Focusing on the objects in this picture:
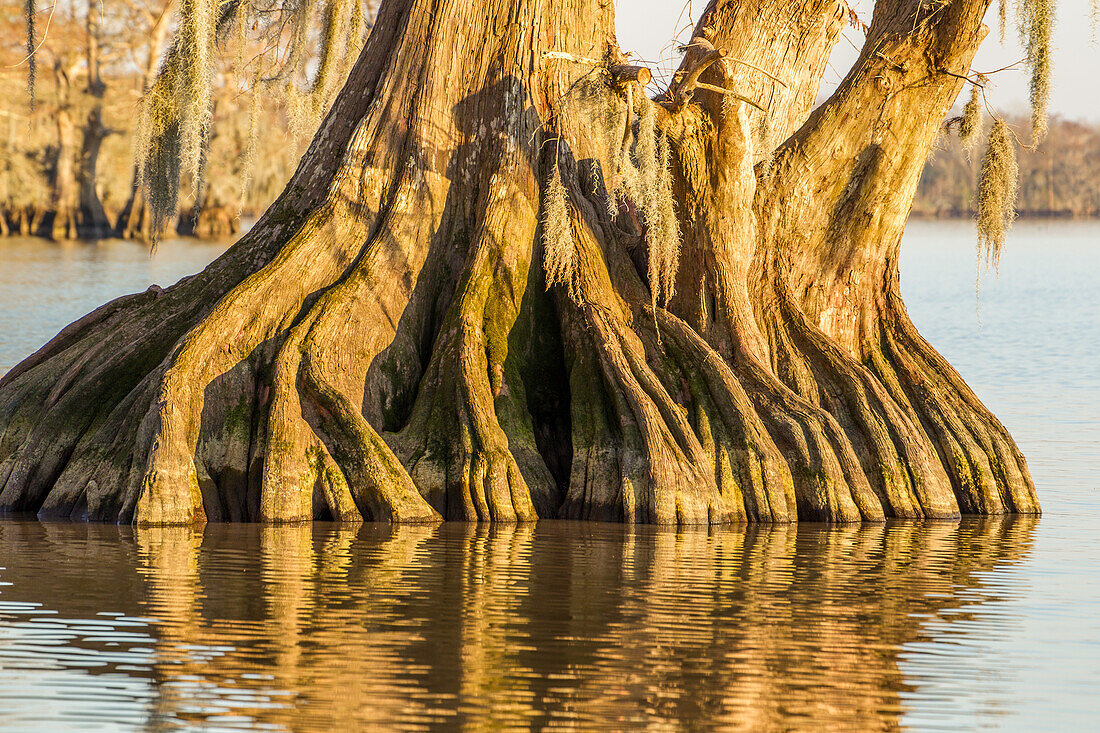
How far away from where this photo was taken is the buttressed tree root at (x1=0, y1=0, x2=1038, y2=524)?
436 inches

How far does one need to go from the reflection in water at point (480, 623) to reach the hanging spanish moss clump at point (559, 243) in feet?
7.18

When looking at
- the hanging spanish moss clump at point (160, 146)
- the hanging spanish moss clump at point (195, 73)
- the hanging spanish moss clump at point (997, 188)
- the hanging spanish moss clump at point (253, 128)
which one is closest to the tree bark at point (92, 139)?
the hanging spanish moss clump at point (253, 128)

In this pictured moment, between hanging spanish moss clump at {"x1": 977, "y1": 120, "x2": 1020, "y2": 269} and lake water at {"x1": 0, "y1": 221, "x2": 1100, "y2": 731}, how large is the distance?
2.77 metres

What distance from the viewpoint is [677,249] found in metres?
12.2

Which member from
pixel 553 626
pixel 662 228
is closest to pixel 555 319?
pixel 662 228

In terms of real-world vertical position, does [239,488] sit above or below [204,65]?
below

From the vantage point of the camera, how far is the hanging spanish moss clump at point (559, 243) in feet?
39.5

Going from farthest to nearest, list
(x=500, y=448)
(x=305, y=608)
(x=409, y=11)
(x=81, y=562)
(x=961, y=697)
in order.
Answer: (x=409, y=11) < (x=500, y=448) < (x=81, y=562) < (x=305, y=608) < (x=961, y=697)

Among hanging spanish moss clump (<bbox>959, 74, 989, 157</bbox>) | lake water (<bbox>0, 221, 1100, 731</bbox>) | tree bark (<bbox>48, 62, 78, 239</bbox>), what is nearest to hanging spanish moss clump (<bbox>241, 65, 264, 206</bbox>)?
lake water (<bbox>0, 221, 1100, 731</bbox>)

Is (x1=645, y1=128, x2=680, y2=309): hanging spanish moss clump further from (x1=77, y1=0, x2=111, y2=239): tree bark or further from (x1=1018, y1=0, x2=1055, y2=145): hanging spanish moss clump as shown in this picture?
(x1=77, y1=0, x2=111, y2=239): tree bark

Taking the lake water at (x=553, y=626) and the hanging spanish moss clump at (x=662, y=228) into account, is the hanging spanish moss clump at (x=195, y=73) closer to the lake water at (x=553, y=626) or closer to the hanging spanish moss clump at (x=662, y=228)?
the lake water at (x=553, y=626)

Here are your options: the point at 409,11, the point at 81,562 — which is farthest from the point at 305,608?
the point at 409,11

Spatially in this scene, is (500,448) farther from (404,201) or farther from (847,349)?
(847,349)

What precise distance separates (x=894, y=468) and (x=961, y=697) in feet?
18.7
